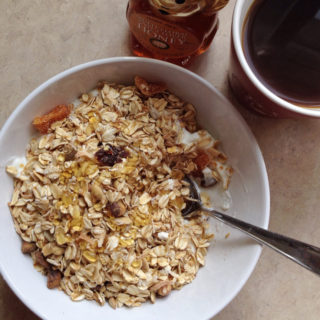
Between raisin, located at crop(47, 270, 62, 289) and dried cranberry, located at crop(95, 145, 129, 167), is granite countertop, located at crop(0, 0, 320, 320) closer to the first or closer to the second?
dried cranberry, located at crop(95, 145, 129, 167)

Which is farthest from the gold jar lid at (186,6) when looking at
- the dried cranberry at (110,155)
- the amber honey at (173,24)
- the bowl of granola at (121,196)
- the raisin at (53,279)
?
the raisin at (53,279)

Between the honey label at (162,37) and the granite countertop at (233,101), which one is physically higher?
the honey label at (162,37)

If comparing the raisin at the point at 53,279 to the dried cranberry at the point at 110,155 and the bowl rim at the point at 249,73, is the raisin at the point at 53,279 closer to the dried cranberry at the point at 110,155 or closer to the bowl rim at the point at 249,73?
the dried cranberry at the point at 110,155

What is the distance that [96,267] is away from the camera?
29.0 inches

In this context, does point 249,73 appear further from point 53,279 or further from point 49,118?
point 53,279

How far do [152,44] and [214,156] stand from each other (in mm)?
262

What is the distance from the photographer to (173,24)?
2.33 ft

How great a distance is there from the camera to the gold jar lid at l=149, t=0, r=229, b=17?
65 cm

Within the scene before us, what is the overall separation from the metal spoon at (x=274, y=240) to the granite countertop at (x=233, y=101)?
Result: 171 millimetres

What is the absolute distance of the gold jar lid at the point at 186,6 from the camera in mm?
649

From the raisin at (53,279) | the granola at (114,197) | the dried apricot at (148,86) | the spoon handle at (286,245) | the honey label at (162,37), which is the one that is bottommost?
the raisin at (53,279)

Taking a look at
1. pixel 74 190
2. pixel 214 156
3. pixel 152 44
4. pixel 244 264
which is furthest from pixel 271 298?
pixel 152 44

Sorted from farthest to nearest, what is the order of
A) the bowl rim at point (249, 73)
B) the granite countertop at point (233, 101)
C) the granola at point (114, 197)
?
the granite countertop at point (233, 101) → the granola at point (114, 197) → the bowl rim at point (249, 73)

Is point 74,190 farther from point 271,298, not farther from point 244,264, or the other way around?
point 271,298
